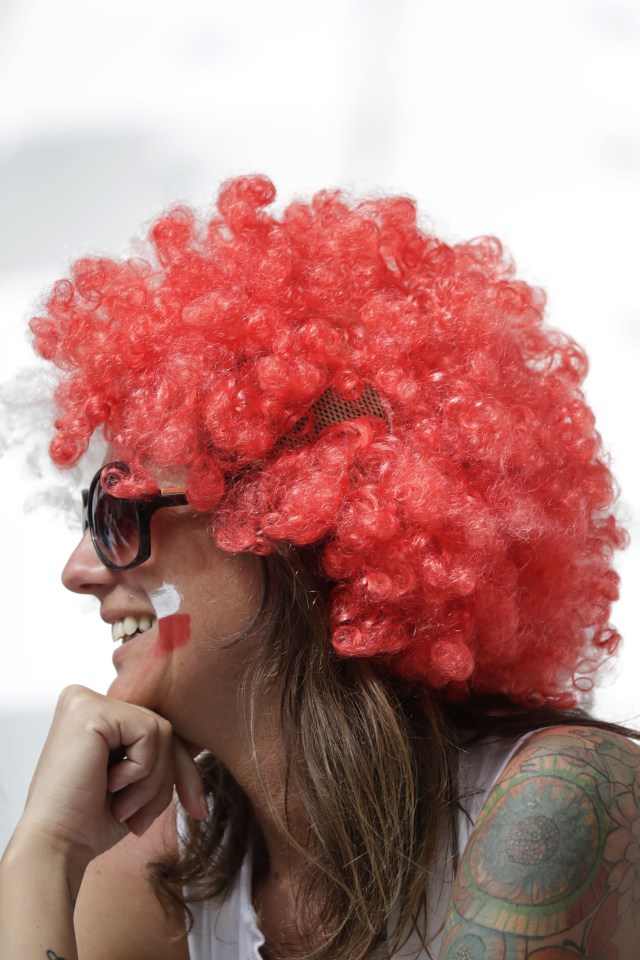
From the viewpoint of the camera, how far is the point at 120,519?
2074 mm

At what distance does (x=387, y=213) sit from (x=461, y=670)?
Answer: 99cm

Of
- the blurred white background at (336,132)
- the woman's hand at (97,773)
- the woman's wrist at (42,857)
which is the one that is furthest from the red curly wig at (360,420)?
the blurred white background at (336,132)

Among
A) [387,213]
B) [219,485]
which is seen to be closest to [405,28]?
[387,213]

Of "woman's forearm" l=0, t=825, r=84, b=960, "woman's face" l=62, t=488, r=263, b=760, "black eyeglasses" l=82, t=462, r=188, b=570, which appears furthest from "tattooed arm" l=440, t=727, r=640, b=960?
"black eyeglasses" l=82, t=462, r=188, b=570

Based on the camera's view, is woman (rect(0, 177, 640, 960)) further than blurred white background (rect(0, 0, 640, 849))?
No

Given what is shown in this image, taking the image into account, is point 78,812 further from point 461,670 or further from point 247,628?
point 461,670

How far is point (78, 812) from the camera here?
2.02 m

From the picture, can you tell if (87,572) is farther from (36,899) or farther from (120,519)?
(36,899)

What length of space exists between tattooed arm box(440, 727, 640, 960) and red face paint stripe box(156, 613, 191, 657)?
66 cm

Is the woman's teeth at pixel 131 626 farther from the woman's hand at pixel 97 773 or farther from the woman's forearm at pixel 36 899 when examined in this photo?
the woman's forearm at pixel 36 899

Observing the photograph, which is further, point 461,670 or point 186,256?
point 186,256

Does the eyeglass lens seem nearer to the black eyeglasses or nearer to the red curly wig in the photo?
the black eyeglasses

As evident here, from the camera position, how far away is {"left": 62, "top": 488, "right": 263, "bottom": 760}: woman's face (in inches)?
79.9

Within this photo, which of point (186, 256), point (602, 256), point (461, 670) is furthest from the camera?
point (602, 256)
